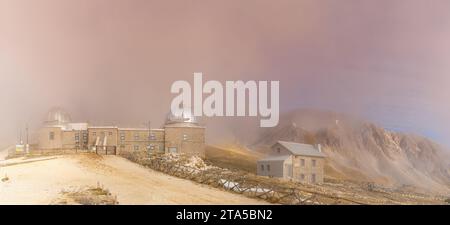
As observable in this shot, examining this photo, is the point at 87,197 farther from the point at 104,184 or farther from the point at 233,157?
the point at 233,157

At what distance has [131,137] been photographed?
2020 inches

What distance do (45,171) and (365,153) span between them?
57982mm

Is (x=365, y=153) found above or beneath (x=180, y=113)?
beneath

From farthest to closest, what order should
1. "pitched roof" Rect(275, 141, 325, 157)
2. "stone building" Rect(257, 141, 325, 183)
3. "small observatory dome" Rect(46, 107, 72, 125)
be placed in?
"small observatory dome" Rect(46, 107, 72, 125), "pitched roof" Rect(275, 141, 325, 157), "stone building" Rect(257, 141, 325, 183)

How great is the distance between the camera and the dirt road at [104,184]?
27016 millimetres

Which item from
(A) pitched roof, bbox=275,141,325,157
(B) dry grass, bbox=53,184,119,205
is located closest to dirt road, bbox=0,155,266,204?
(B) dry grass, bbox=53,184,119,205

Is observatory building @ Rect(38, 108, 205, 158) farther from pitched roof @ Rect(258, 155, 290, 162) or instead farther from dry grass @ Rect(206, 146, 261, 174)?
pitched roof @ Rect(258, 155, 290, 162)

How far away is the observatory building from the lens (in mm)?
50281

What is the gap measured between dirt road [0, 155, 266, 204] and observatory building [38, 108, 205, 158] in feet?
31.5
